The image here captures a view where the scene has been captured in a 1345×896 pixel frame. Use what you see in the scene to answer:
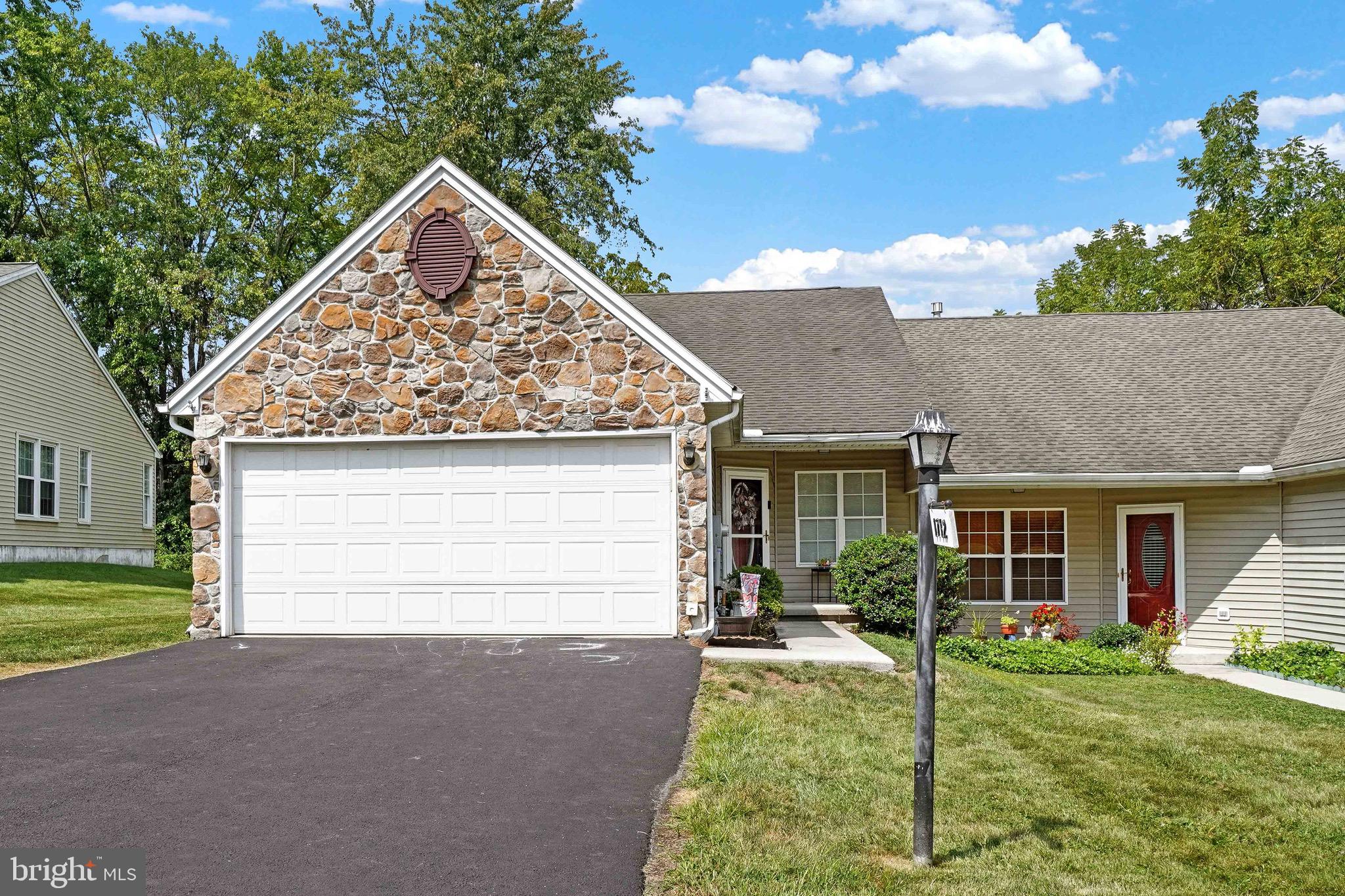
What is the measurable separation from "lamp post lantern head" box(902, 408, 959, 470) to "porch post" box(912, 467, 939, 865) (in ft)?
0.21

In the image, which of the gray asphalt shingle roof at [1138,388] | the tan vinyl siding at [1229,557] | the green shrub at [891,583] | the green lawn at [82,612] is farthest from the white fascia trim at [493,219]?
the tan vinyl siding at [1229,557]

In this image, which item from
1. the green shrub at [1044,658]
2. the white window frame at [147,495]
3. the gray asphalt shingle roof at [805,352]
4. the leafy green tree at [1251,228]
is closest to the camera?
the green shrub at [1044,658]

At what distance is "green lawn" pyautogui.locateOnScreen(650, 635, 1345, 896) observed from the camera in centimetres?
504

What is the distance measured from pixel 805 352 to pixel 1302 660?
8866 millimetres

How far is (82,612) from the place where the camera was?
16172 mm

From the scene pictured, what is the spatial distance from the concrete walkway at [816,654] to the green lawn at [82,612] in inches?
262

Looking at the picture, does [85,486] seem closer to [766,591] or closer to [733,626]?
[766,591]

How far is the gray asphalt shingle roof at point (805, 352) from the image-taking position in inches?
634

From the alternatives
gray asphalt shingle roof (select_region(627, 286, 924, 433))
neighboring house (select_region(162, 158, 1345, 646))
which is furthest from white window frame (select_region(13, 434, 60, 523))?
gray asphalt shingle roof (select_region(627, 286, 924, 433))

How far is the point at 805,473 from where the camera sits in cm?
1662

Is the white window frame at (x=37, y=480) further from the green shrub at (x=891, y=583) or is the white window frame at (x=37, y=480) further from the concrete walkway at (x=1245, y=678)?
the concrete walkway at (x=1245, y=678)

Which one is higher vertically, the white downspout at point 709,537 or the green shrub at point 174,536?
the white downspout at point 709,537

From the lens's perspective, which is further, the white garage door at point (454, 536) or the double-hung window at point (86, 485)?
the double-hung window at point (86, 485)

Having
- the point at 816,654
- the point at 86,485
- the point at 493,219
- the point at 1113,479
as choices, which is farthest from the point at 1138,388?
the point at 86,485
